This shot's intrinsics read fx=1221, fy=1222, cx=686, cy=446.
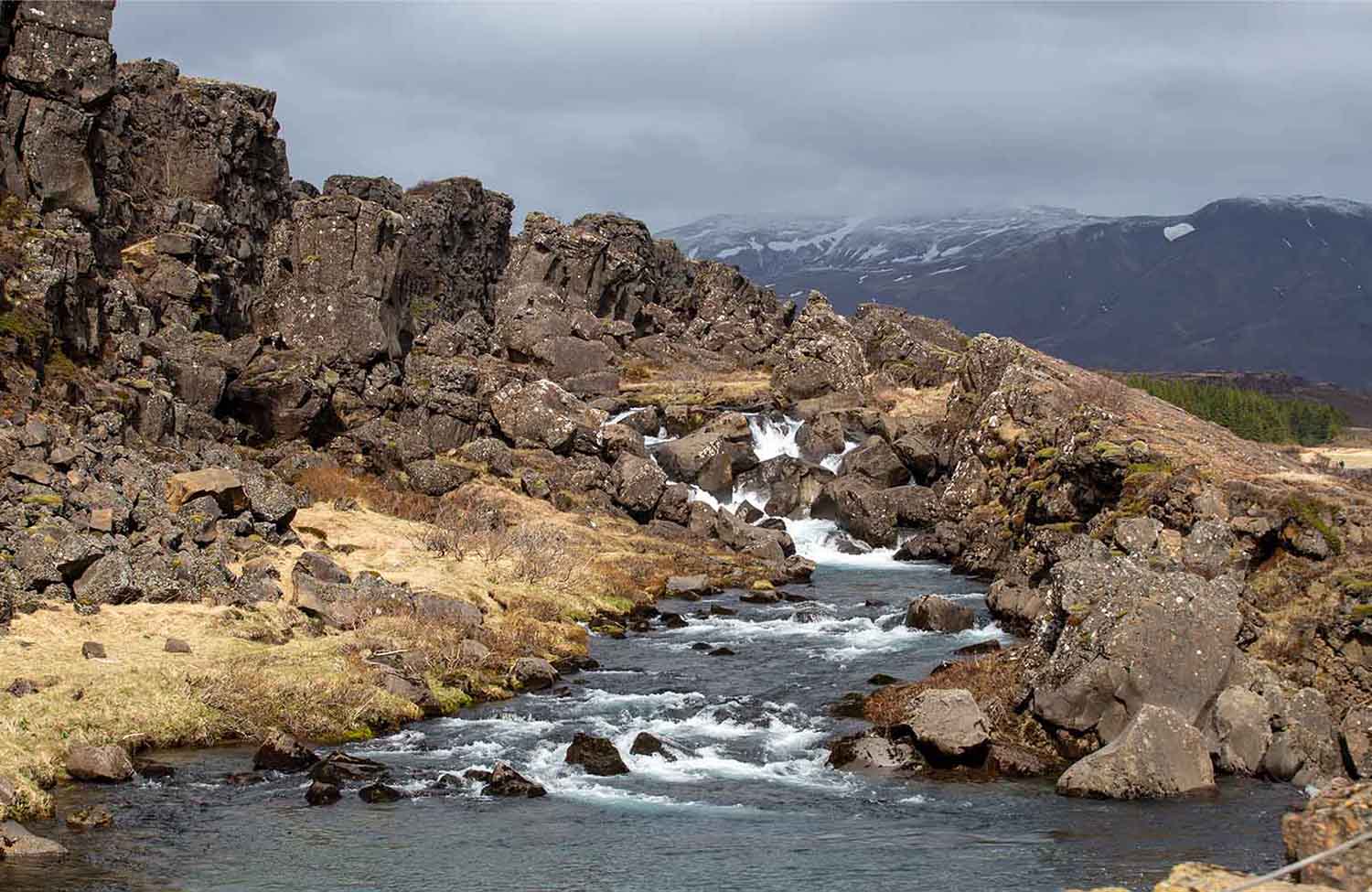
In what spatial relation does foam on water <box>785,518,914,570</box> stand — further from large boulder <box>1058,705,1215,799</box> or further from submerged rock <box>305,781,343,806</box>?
submerged rock <box>305,781,343,806</box>

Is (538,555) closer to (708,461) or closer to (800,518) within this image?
(800,518)

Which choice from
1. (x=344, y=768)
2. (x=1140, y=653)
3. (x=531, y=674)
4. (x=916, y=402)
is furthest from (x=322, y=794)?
(x=916, y=402)

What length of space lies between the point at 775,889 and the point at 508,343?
8518 cm

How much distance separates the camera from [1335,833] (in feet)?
53.3

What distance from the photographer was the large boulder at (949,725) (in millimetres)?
28047

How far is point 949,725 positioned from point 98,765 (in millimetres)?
18674

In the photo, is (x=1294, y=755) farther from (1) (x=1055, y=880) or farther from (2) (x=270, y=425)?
(2) (x=270, y=425)

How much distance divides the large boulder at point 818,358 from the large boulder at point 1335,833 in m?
76.1

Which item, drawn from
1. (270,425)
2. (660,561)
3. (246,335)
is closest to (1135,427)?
(660,561)

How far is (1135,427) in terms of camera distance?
5284 centimetres

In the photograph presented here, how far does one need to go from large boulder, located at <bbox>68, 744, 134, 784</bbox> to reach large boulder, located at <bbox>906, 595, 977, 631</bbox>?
88.1 feet

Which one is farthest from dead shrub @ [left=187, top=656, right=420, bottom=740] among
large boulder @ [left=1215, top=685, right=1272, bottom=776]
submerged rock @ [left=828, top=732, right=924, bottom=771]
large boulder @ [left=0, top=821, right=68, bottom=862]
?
large boulder @ [left=1215, top=685, right=1272, bottom=776]

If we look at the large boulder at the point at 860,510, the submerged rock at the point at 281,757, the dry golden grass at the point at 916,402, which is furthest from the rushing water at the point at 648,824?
the dry golden grass at the point at 916,402

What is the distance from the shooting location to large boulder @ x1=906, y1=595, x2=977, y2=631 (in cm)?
4328
